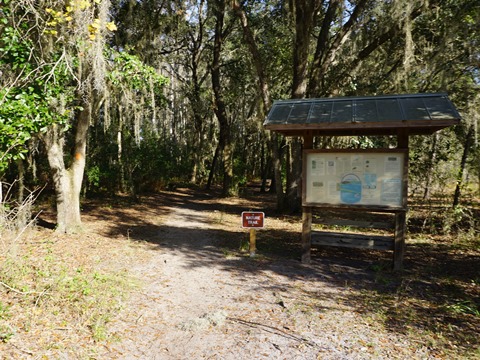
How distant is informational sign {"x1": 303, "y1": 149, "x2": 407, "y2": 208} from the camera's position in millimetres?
6129

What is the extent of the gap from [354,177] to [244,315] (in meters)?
3.33

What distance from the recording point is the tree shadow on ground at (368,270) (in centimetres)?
434

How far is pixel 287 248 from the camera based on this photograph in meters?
8.05

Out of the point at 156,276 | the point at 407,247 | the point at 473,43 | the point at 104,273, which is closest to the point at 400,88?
the point at 473,43

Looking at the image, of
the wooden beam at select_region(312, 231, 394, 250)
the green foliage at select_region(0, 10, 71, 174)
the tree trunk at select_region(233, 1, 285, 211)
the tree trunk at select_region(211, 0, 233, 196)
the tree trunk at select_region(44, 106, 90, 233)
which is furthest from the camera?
the tree trunk at select_region(211, 0, 233, 196)

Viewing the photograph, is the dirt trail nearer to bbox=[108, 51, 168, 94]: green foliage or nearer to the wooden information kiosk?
the wooden information kiosk

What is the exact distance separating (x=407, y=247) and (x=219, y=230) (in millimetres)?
4834

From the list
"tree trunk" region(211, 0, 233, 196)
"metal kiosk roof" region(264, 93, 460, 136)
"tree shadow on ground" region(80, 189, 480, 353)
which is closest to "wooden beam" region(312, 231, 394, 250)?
"tree shadow on ground" region(80, 189, 480, 353)

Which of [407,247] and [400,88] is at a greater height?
[400,88]

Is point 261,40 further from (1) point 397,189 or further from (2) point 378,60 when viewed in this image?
(1) point 397,189

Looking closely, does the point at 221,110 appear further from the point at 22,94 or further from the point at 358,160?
the point at 22,94

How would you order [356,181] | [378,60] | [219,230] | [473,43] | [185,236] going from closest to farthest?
[356,181]
[473,43]
[185,236]
[219,230]
[378,60]

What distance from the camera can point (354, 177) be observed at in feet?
20.9

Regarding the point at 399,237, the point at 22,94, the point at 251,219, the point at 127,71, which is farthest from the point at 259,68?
the point at 22,94
